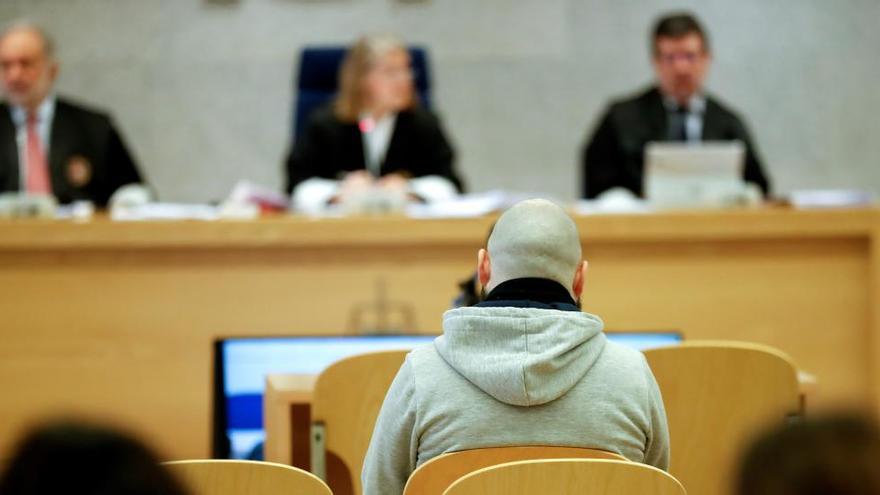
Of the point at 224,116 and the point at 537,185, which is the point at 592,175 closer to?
the point at 537,185

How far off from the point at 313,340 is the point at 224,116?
3.18 metres

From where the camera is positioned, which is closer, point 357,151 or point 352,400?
point 352,400

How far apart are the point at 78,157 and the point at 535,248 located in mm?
3228

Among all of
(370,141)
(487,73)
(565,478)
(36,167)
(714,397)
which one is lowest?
(714,397)

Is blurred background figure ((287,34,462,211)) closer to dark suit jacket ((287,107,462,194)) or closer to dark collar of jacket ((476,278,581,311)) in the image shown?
dark suit jacket ((287,107,462,194))

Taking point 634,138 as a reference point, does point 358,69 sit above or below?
above

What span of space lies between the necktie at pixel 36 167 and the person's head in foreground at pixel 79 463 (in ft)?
13.6

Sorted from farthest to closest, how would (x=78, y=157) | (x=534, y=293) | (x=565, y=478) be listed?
(x=78, y=157)
(x=534, y=293)
(x=565, y=478)

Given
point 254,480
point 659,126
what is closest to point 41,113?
point 659,126

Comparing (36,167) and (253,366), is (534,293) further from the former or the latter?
(36,167)

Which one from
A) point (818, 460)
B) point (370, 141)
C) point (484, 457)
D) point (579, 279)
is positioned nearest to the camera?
point (818, 460)

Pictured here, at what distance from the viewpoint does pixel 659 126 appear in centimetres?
511

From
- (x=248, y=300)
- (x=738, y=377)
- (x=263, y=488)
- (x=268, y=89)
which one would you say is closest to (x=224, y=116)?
(x=268, y=89)

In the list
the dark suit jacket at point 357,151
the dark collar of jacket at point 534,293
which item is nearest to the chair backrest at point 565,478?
the dark collar of jacket at point 534,293
